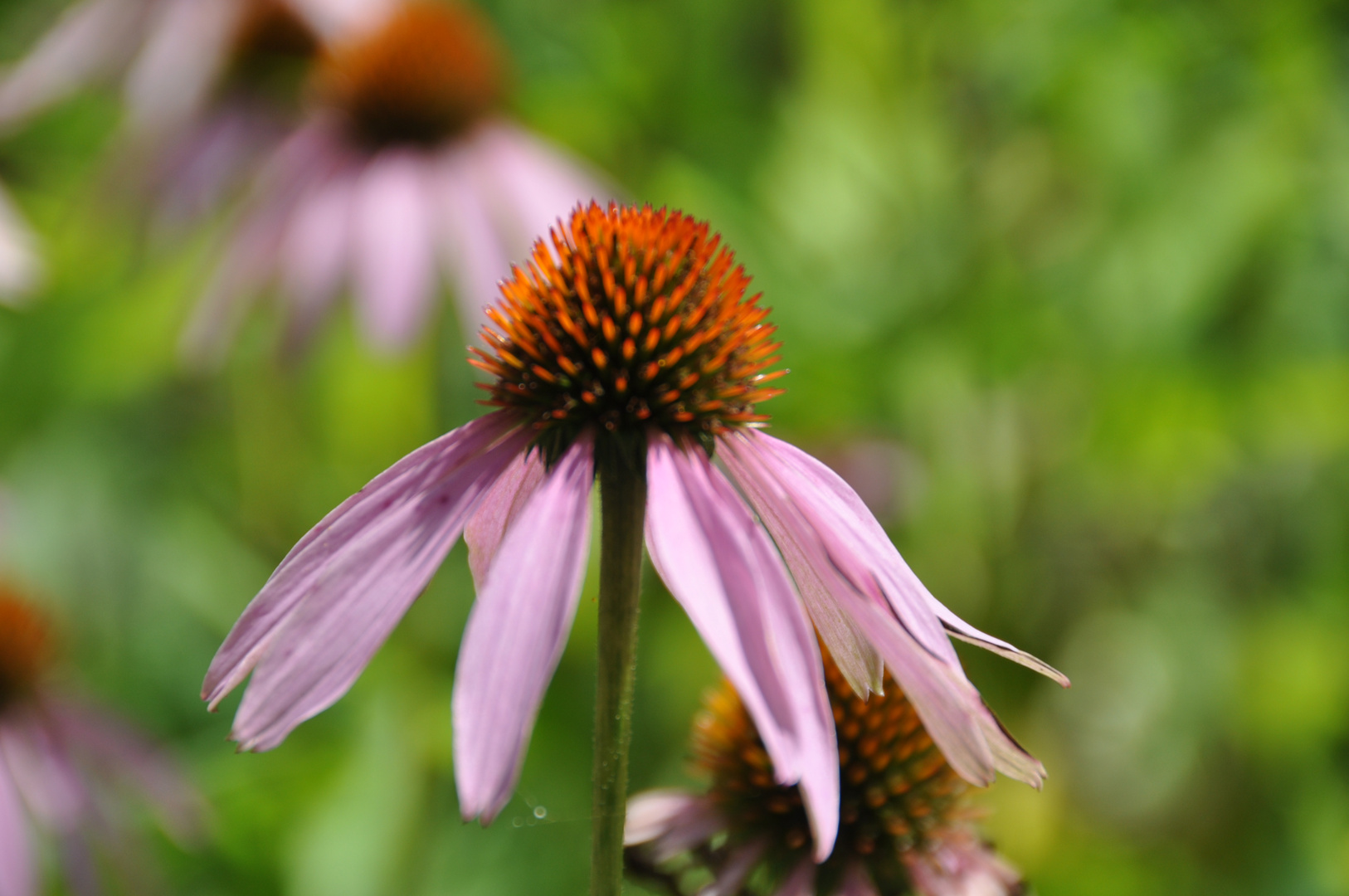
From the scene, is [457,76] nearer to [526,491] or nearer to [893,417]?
[893,417]

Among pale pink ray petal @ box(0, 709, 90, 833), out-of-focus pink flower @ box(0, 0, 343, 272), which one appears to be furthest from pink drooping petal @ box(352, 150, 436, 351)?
pale pink ray petal @ box(0, 709, 90, 833)

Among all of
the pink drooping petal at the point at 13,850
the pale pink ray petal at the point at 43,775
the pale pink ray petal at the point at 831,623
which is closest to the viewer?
the pale pink ray petal at the point at 831,623

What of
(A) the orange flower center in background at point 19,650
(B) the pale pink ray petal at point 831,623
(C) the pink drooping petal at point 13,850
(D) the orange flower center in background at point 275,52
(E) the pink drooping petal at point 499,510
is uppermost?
(D) the orange flower center in background at point 275,52

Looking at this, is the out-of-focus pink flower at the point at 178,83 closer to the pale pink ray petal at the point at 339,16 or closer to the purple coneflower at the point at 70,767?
the pale pink ray petal at the point at 339,16

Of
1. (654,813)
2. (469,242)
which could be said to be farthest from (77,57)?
(654,813)

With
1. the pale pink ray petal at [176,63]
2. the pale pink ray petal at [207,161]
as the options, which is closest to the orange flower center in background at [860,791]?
the pale pink ray petal at [176,63]

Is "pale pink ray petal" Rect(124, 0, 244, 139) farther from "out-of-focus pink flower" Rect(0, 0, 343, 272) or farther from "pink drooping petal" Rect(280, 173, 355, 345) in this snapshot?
"pink drooping petal" Rect(280, 173, 355, 345)

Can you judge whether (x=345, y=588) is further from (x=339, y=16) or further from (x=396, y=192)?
(x=339, y=16)
